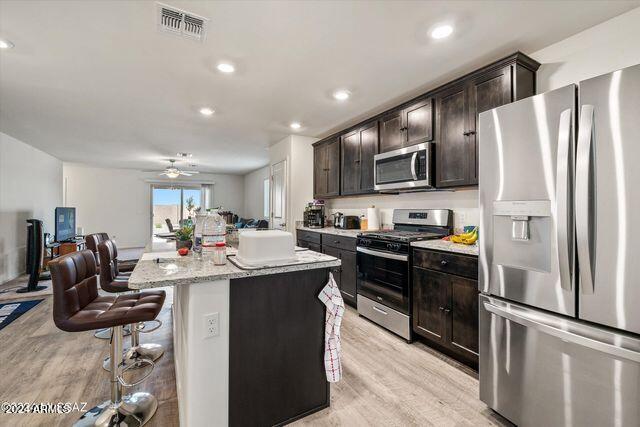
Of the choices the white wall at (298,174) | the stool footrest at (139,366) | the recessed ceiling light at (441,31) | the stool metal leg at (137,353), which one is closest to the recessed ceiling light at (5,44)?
the stool metal leg at (137,353)

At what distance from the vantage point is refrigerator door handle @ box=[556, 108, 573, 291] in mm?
1367

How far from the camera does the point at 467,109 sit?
2457mm

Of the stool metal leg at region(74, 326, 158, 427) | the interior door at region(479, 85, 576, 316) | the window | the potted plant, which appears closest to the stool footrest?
the stool metal leg at region(74, 326, 158, 427)

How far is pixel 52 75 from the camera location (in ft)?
8.77

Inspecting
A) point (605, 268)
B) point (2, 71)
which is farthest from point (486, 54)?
point (2, 71)

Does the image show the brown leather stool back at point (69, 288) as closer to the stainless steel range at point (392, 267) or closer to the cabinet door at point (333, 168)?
the stainless steel range at point (392, 267)

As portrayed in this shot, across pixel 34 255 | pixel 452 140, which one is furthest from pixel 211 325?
→ pixel 34 255

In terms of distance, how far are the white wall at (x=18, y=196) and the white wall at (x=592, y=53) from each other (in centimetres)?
732

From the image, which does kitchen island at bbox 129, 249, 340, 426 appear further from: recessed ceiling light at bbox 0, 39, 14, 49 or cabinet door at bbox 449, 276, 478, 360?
recessed ceiling light at bbox 0, 39, 14, 49

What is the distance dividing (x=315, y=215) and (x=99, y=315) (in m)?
3.39

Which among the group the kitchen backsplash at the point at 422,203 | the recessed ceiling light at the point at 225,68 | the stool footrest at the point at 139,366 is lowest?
the stool footrest at the point at 139,366

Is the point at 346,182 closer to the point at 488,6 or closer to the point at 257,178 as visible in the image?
the point at 488,6

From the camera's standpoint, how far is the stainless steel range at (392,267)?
270cm

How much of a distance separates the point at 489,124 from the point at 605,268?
95cm
